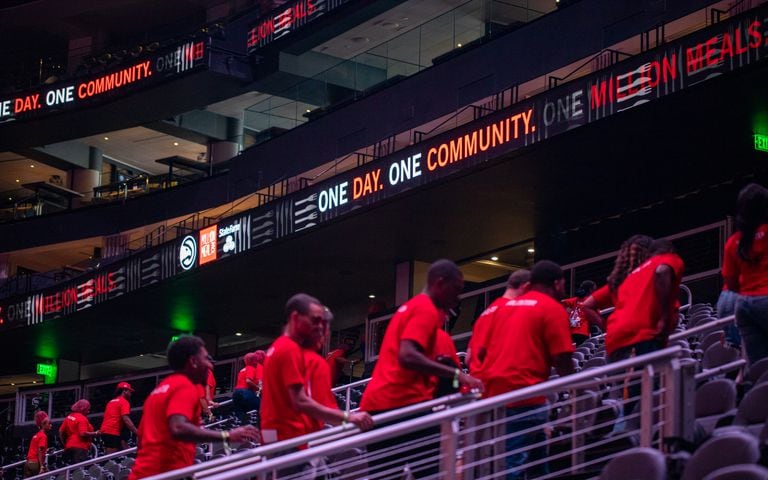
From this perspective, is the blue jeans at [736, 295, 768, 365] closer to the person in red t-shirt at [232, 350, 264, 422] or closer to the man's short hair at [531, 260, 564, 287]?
the man's short hair at [531, 260, 564, 287]

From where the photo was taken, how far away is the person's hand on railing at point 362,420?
664 cm

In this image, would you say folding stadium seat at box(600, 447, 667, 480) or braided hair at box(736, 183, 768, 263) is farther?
braided hair at box(736, 183, 768, 263)

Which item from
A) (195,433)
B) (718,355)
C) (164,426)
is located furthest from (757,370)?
(164,426)

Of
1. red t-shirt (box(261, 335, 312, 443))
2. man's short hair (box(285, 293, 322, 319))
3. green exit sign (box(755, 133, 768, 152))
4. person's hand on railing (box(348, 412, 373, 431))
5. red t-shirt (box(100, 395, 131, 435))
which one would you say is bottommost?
person's hand on railing (box(348, 412, 373, 431))

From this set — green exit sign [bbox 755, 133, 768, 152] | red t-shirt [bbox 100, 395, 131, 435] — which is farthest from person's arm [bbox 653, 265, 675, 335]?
red t-shirt [bbox 100, 395, 131, 435]

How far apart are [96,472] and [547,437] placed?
417 inches

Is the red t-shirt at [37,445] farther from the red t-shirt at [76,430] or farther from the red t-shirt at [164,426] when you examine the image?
the red t-shirt at [164,426]

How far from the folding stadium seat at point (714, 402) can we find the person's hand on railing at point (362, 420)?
90.3 inches

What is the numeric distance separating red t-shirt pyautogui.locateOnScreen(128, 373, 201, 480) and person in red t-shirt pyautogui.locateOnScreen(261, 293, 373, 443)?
52cm

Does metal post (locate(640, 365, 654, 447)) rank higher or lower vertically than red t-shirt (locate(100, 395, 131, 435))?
lower

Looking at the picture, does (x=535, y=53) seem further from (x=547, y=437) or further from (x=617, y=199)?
(x=547, y=437)

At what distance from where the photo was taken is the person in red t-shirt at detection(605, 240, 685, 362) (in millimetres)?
7723

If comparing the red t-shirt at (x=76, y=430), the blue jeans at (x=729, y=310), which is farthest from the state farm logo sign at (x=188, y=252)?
the blue jeans at (x=729, y=310)

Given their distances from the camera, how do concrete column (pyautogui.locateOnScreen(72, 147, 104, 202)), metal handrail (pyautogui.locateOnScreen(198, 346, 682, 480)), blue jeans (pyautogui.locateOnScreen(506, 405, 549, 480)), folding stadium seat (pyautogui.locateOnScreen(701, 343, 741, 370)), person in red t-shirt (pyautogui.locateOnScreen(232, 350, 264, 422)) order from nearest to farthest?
metal handrail (pyautogui.locateOnScreen(198, 346, 682, 480)) → blue jeans (pyautogui.locateOnScreen(506, 405, 549, 480)) → folding stadium seat (pyautogui.locateOnScreen(701, 343, 741, 370)) → person in red t-shirt (pyautogui.locateOnScreen(232, 350, 264, 422)) → concrete column (pyautogui.locateOnScreen(72, 147, 104, 202))
